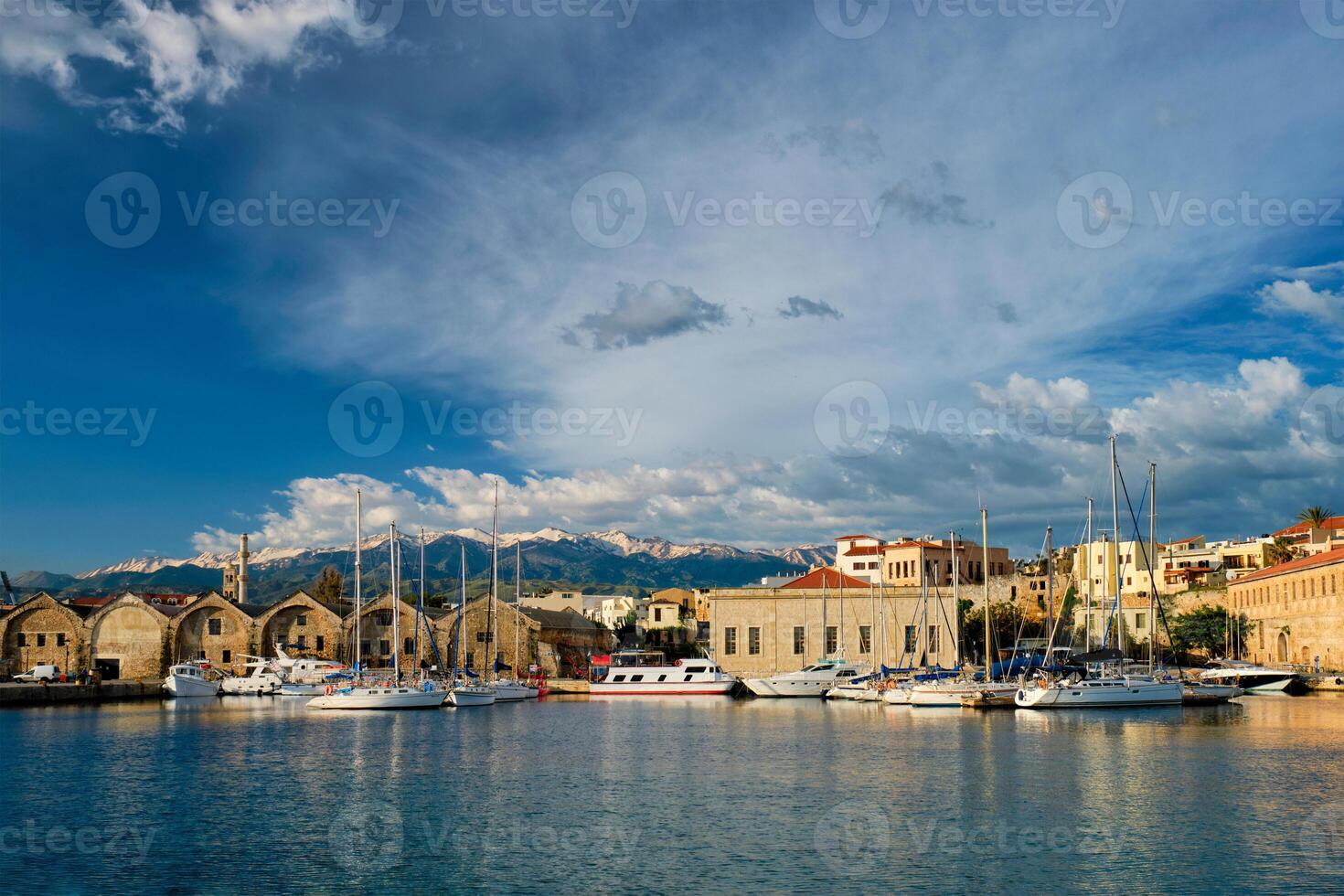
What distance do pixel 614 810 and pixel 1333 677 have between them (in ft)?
180

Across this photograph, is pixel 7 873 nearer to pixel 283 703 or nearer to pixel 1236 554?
pixel 283 703

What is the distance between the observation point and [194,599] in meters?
83.9

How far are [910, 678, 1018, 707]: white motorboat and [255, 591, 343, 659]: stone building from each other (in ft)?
143

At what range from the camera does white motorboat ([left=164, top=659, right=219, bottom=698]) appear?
72125 mm

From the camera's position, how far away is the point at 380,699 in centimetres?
5947

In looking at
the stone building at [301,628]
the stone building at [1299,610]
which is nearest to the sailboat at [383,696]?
the stone building at [301,628]

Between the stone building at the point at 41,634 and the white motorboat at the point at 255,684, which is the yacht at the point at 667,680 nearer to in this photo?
the white motorboat at the point at 255,684

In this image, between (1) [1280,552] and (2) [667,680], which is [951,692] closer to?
(2) [667,680]

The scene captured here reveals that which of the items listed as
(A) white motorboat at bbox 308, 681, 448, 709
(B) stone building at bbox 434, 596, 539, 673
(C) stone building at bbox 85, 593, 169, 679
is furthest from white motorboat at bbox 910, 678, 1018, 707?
(C) stone building at bbox 85, 593, 169, 679

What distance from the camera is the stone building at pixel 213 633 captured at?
81.6m

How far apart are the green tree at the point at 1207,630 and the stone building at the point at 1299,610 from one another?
139 centimetres

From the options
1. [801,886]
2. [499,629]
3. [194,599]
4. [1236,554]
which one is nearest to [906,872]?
[801,886]

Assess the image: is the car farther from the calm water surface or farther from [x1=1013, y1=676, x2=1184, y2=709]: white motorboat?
[x1=1013, y1=676, x2=1184, y2=709]: white motorboat

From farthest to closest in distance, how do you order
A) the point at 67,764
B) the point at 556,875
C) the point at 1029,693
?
the point at 1029,693 → the point at 67,764 → the point at 556,875
